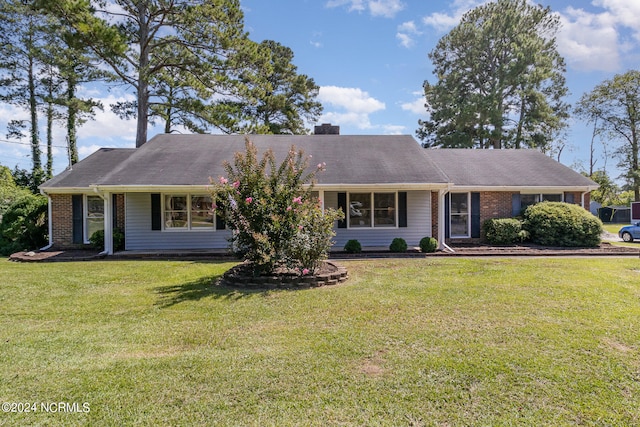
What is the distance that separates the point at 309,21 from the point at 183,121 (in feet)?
39.9

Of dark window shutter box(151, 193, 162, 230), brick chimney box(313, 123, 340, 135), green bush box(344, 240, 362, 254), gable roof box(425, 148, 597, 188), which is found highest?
brick chimney box(313, 123, 340, 135)

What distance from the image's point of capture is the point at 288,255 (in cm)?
715

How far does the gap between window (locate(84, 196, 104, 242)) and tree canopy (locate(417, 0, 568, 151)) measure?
25404 millimetres

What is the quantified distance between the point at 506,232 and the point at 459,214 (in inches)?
72.0

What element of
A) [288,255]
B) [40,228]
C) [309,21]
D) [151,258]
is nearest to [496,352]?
[288,255]

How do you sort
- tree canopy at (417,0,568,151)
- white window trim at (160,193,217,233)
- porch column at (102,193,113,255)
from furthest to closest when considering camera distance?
tree canopy at (417,0,568,151) < white window trim at (160,193,217,233) < porch column at (102,193,113,255)

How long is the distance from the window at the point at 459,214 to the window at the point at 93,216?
44.1ft

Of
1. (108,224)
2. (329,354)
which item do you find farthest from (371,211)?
(329,354)

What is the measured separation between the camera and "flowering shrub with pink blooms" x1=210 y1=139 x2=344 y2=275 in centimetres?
705

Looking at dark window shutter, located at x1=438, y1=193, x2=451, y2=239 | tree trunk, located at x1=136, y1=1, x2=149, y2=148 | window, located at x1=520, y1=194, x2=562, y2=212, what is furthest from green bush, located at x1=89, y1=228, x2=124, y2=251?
window, located at x1=520, y1=194, x2=562, y2=212

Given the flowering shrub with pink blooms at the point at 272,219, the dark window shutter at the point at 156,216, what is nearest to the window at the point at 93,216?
the dark window shutter at the point at 156,216

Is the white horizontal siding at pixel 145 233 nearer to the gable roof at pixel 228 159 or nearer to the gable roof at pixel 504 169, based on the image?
the gable roof at pixel 228 159

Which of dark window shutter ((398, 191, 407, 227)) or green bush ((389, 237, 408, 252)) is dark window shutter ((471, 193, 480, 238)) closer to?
dark window shutter ((398, 191, 407, 227))

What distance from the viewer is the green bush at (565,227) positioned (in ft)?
40.6
